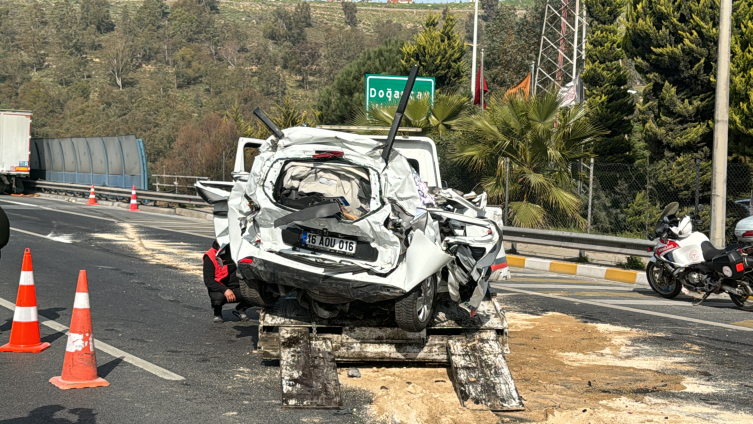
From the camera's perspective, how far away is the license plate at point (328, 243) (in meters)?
6.45

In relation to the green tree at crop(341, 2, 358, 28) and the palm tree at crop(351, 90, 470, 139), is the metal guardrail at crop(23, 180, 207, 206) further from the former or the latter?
the green tree at crop(341, 2, 358, 28)

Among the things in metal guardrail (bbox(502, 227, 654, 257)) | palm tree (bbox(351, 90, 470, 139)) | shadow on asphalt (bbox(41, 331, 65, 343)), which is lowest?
shadow on asphalt (bbox(41, 331, 65, 343))

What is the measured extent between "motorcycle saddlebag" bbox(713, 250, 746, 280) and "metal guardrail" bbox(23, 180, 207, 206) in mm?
19116

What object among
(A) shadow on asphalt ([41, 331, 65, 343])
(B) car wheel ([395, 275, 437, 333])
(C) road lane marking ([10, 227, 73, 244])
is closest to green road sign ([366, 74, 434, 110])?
(C) road lane marking ([10, 227, 73, 244])

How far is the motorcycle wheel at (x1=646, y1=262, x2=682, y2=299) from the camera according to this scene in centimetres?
1193

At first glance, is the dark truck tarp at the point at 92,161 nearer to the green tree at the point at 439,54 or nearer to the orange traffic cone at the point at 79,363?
the green tree at the point at 439,54

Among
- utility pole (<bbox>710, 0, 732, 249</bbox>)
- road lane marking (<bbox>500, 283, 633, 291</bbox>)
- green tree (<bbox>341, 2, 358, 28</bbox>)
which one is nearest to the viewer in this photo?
road lane marking (<bbox>500, 283, 633, 291</bbox>)

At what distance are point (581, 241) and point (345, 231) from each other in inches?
430

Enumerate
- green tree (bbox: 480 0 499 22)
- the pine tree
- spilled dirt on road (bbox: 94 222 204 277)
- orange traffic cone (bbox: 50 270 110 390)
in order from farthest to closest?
green tree (bbox: 480 0 499 22)
the pine tree
spilled dirt on road (bbox: 94 222 204 277)
orange traffic cone (bbox: 50 270 110 390)

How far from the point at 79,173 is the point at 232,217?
32.5 metres

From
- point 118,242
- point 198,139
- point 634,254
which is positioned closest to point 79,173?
point 198,139

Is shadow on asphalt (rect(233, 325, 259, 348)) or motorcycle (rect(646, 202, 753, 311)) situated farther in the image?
motorcycle (rect(646, 202, 753, 311))

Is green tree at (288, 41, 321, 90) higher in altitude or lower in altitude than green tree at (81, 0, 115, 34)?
lower

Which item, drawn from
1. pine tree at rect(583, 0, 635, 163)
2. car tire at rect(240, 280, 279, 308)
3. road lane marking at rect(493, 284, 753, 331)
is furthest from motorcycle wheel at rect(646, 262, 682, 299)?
pine tree at rect(583, 0, 635, 163)
